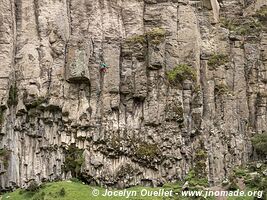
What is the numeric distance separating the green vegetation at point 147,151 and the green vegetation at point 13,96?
10575 mm

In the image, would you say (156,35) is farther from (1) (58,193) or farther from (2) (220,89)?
(1) (58,193)

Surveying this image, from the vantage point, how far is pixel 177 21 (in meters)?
49.2

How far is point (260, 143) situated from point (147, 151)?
11277 millimetres

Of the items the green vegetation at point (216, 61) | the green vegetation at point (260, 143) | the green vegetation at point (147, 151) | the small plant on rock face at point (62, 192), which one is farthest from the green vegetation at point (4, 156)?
the green vegetation at point (260, 143)

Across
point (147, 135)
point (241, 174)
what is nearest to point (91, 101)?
point (147, 135)

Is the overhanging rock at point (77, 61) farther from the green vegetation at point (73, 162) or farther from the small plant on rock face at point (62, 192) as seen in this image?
the small plant on rock face at point (62, 192)

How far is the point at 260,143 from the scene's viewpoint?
160ft

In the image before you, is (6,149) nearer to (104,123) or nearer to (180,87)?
(104,123)

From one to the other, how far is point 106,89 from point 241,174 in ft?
43.7

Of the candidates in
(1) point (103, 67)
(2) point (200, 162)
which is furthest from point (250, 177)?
(1) point (103, 67)

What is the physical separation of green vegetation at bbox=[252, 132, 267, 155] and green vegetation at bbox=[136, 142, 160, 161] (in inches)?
407

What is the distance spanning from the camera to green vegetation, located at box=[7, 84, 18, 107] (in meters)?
43.2

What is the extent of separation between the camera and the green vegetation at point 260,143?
160ft

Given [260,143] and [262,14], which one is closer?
[260,143]
